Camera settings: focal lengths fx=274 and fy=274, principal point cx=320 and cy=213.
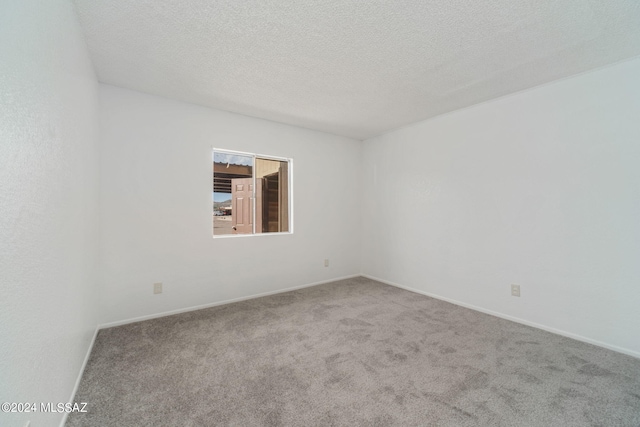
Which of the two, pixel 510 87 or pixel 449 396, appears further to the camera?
pixel 510 87

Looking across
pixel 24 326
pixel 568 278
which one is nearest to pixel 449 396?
pixel 568 278

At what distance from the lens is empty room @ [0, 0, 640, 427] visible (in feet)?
4.91

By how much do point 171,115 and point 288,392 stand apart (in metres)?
3.08

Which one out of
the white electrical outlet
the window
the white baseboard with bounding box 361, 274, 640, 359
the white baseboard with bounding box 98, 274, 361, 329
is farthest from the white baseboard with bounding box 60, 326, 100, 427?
the white electrical outlet

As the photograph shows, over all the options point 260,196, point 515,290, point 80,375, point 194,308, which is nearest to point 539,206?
point 515,290

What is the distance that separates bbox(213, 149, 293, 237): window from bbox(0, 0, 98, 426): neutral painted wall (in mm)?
2268

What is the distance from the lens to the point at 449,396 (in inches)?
69.9

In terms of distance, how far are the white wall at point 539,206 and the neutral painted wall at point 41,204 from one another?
3.76m

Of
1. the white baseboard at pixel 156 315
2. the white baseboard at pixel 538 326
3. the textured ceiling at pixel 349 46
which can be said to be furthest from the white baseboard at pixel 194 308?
the textured ceiling at pixel 349 46

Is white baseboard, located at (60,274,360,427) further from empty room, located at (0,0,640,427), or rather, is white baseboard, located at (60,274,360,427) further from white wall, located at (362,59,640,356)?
white wall, located at (362,59,640,356)

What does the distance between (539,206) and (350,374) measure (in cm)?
254

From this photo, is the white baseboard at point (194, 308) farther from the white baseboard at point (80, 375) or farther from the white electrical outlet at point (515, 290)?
the white electrical outlet at point (515, 290)

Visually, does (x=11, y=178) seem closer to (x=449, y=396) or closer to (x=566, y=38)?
(x=449, y=396)

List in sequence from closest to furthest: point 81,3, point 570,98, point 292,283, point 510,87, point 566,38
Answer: point 81,3
point 566,38
point 570,98
point 510,87
point 292,283
